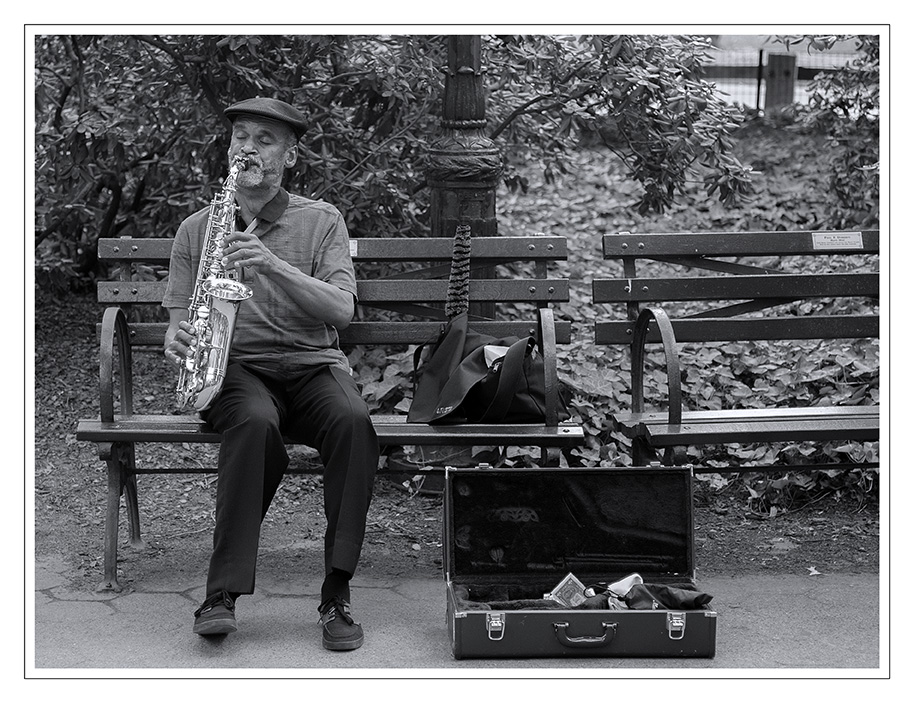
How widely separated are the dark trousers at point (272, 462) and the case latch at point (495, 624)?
1.70ft

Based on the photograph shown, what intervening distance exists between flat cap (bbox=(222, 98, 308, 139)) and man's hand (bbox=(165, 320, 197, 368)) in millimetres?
802

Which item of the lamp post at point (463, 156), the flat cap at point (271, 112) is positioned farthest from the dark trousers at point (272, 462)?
the lamp post at point (463, 156)

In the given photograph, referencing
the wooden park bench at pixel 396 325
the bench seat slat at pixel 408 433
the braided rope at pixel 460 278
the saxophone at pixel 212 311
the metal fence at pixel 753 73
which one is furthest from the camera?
the metal fence at pixel 753 73

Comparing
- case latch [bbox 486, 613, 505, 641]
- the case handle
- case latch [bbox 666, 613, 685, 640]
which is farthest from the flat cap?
case latch [bbox 666, 613, 685, 640]

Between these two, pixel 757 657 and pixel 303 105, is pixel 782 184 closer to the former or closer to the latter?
pixel 303 105

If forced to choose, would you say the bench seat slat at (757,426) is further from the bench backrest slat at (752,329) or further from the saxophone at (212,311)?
the saxophone at (212,311)

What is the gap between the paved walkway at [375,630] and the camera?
367 centimetres

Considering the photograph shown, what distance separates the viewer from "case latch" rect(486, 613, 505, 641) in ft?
11.8

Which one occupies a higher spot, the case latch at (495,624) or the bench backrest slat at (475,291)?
the bench backrest slat at (475,291)

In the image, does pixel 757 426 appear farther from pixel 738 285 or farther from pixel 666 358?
pixel 738 285

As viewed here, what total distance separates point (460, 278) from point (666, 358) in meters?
0.94

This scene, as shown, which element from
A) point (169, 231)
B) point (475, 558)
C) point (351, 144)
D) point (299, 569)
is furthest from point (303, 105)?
point (475, 558)

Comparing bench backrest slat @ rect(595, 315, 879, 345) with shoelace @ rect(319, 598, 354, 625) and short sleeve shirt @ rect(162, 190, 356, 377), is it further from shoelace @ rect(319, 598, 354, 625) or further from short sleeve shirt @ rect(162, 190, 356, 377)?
shoelace @ rect(319, 598, 354, 625)
